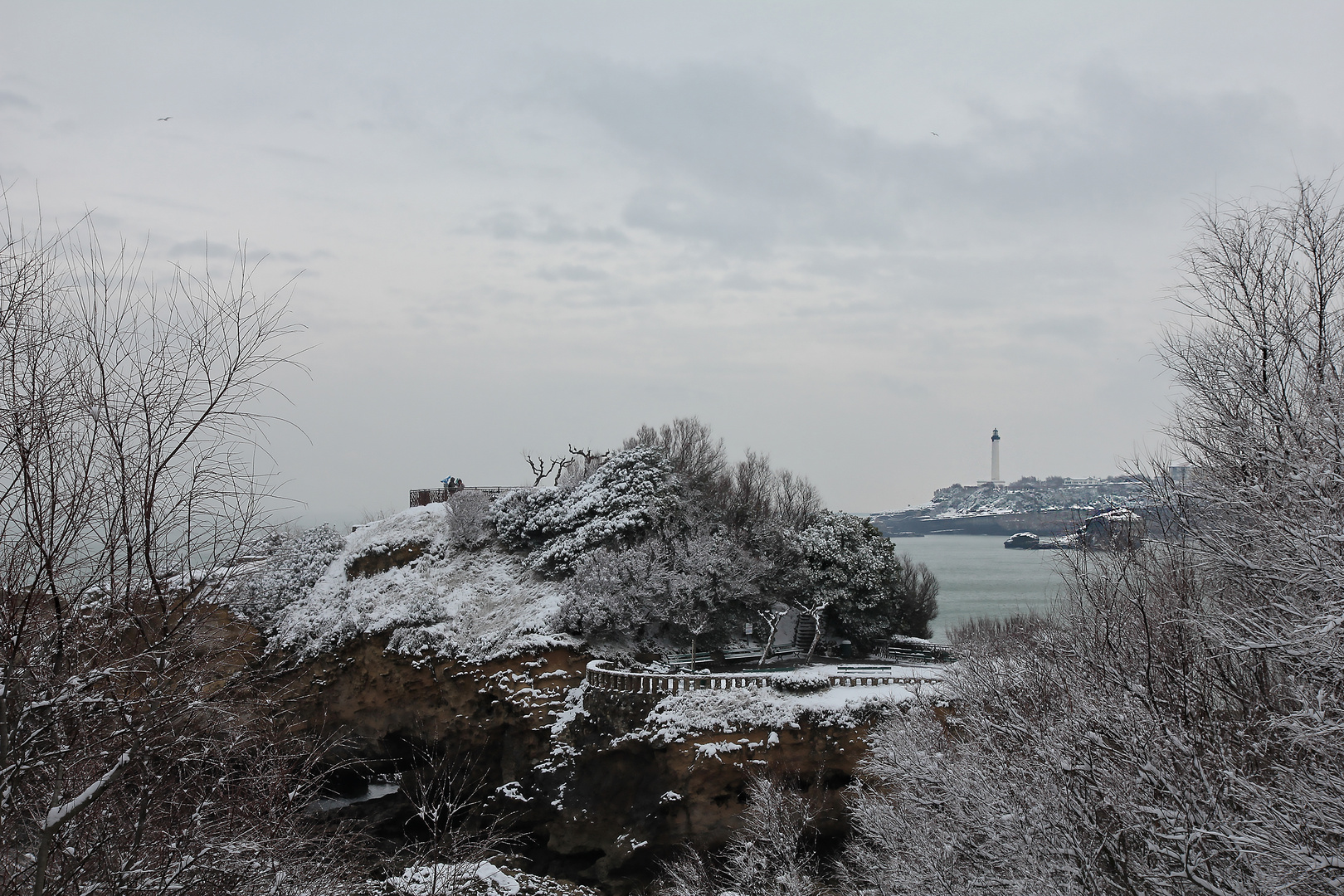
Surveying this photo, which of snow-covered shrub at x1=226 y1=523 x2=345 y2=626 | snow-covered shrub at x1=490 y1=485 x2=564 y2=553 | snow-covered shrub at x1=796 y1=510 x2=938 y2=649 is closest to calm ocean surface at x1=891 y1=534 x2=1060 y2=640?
snow-covered shrub at x1=796 y1=510 x2=938 y2=649

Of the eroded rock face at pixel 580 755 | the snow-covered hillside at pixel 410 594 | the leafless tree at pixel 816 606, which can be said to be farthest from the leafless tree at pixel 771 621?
the snow-covered hillside at pixel 410 594

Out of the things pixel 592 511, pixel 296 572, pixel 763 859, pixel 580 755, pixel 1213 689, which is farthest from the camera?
pixel 296 572

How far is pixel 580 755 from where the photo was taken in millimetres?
22672

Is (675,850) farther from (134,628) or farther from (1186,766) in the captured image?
(134,628)

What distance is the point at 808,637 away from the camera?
33688 millimetres

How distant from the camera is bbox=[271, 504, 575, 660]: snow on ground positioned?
27.3m

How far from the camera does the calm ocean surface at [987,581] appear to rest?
52.2 metres

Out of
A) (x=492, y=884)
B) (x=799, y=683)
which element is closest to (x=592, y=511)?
(x=799, y=683)

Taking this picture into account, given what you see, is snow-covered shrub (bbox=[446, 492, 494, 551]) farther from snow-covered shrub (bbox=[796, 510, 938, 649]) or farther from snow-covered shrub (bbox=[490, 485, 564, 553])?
snow-covered shrub (bbox=[796, 510, 938, 649])

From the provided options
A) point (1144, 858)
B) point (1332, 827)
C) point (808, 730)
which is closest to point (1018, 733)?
point (1144, 858)

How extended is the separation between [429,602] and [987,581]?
58718 millimetres

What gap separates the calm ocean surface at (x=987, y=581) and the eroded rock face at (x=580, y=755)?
9.30 meters

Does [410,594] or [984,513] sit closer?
[410,594]

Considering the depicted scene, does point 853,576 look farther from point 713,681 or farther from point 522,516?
point 522,516
